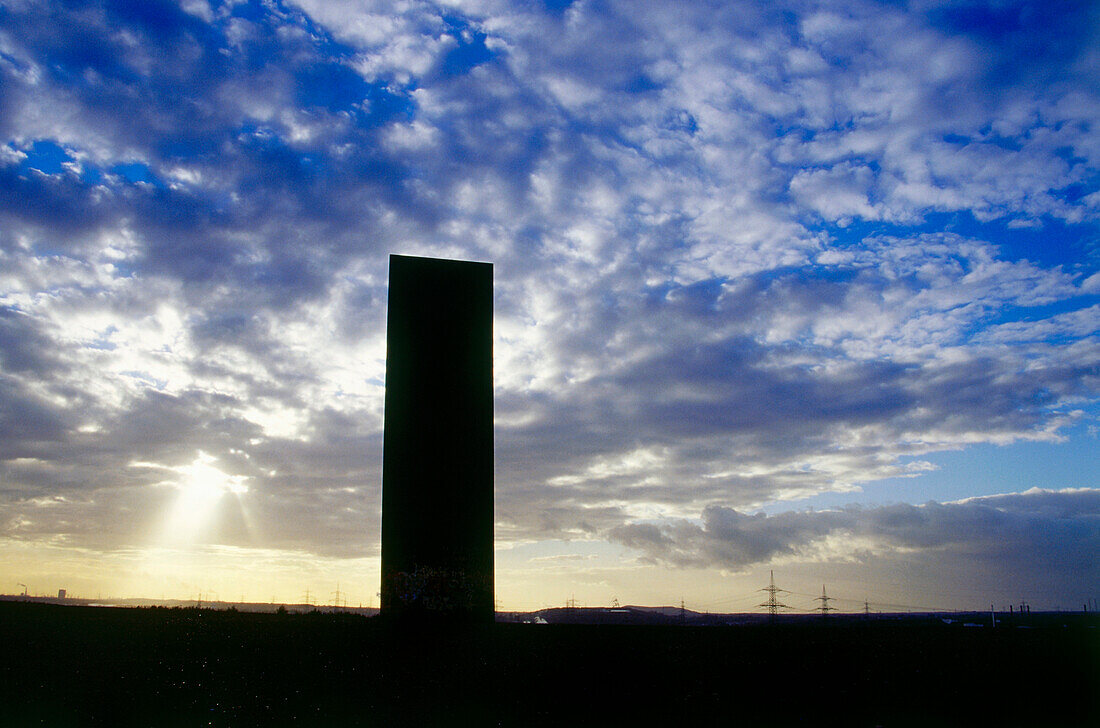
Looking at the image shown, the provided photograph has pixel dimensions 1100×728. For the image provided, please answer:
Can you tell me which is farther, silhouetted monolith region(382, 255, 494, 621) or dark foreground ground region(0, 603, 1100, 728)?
silhouetted monolith region(382, 255, 494, 621)

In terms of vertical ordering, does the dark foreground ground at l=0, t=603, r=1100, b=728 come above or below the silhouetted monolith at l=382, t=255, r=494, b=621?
below

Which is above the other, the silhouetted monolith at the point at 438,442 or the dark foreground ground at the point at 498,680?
the silhouetted monolith at the point at 438,442

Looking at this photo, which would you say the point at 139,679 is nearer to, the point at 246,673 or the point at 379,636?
the point at 246,673

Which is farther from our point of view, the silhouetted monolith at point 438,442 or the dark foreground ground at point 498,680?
the silhouetted monolith at point 438,442

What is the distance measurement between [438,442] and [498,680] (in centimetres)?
402

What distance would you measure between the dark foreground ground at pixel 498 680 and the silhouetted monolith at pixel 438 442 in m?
0.88

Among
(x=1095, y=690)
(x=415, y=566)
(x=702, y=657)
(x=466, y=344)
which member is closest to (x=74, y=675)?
(x=415, y=566)

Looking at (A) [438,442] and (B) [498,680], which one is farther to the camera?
(A) [438,442]

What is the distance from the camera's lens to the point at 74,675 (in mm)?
13422

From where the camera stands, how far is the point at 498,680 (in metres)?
12.2

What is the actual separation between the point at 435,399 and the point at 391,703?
502 centimetres

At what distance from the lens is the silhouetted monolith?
12.8 meters

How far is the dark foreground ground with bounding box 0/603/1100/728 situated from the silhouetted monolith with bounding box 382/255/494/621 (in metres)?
0.88

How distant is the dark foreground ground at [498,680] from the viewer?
10.7m
